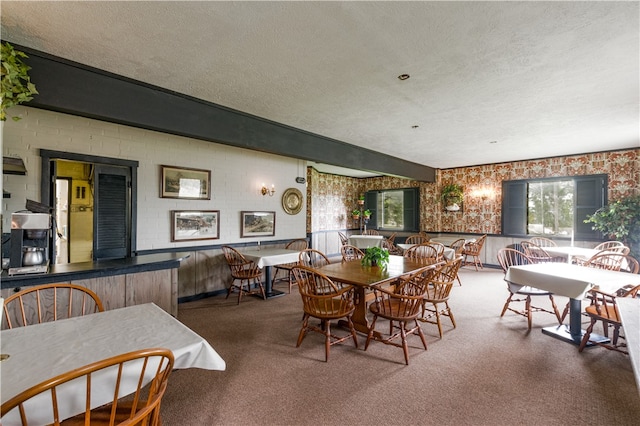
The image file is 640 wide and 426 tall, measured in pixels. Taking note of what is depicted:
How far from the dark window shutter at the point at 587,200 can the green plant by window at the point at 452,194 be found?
2.36 meters

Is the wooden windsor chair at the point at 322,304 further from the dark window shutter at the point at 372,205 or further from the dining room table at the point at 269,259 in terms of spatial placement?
the dark window shutter at the point at 372,205

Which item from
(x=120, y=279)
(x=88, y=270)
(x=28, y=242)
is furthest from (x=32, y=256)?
(x=120, y=279)

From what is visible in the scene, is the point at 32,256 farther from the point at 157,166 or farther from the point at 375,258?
the point at 375,258

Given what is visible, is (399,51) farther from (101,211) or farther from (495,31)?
(101,211)

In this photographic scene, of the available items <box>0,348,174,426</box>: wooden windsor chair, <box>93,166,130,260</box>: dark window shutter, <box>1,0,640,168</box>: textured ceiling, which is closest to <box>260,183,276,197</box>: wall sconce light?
<box>1,0,640,168</box>: textured ceiling

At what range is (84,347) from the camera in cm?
145

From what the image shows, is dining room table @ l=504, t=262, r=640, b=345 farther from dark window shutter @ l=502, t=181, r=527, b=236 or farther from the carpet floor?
dark window shutter @ l=502, t=181, r=527, b=236

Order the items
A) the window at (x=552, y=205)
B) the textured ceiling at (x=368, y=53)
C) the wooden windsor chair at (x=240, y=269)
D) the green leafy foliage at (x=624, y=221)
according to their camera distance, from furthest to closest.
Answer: the window at (x=552, y=205)
the green leafy foliage at (x=624, y=221)
the wooden windsor chair at (x=240, y=269)
the textured ceiling at (x=368, y=53)

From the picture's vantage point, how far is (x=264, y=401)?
2230 mm

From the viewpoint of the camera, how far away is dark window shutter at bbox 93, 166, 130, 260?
13.1 ft

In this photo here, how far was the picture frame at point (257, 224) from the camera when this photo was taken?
549cm

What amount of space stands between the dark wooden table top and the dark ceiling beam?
1.95 meters

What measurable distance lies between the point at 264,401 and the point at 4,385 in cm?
153

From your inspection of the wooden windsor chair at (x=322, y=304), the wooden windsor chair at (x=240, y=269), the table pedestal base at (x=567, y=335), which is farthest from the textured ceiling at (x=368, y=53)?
the table pedestal base at (x=567, y=335)
